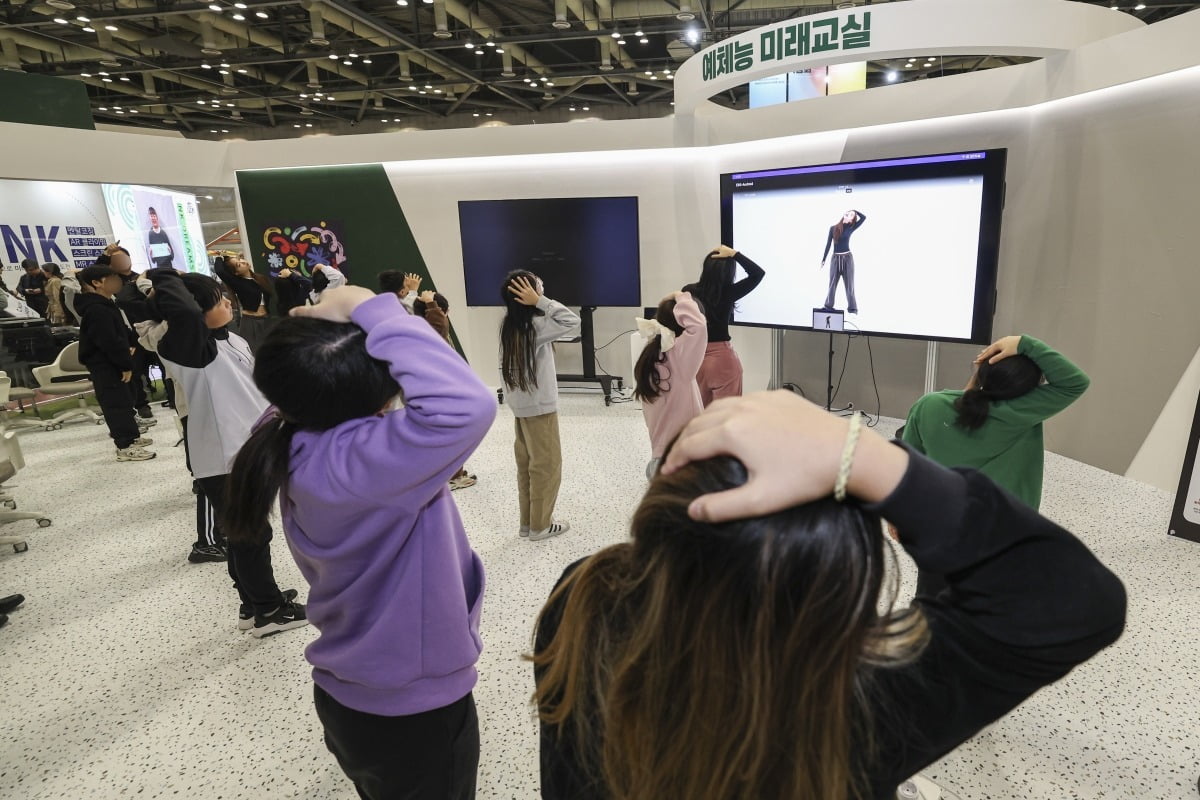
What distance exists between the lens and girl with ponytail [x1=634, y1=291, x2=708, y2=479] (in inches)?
112

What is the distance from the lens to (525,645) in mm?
2383

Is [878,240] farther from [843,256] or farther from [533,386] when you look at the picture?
[533,386]

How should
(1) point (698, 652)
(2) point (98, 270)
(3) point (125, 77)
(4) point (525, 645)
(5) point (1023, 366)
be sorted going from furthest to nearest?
(3) point (125, 77) → (2) point (98, 270) → (4) point (525, 645) → (5) point (1023, 366) → (1) point (698, 652)

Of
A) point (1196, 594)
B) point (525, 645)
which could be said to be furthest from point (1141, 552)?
point (525, 645)

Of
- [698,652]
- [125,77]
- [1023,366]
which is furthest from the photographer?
[125,77]

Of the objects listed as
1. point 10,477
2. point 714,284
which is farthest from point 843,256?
point 10,477

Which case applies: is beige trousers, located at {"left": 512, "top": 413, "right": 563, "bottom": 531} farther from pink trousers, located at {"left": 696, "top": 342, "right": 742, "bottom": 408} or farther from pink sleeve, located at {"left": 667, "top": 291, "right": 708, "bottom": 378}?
pink trousers, located at {"left": 696, "top": 342, "right": 742, "bottom": 408}

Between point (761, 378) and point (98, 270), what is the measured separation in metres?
5.40

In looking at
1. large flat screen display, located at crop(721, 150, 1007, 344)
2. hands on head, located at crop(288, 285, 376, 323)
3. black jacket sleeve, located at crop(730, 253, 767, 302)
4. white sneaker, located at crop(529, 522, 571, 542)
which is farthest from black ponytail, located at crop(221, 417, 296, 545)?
large flat screen display, located at crop(721, 150, 1007, 344)

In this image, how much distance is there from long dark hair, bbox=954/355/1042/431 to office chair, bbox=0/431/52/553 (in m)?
4.56

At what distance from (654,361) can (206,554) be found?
2.59 metres

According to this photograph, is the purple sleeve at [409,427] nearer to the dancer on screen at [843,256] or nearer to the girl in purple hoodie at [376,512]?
the girl in purple hoodie at [376,512]

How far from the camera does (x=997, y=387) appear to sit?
180cm

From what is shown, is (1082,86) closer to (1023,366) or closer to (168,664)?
(1023,366)
